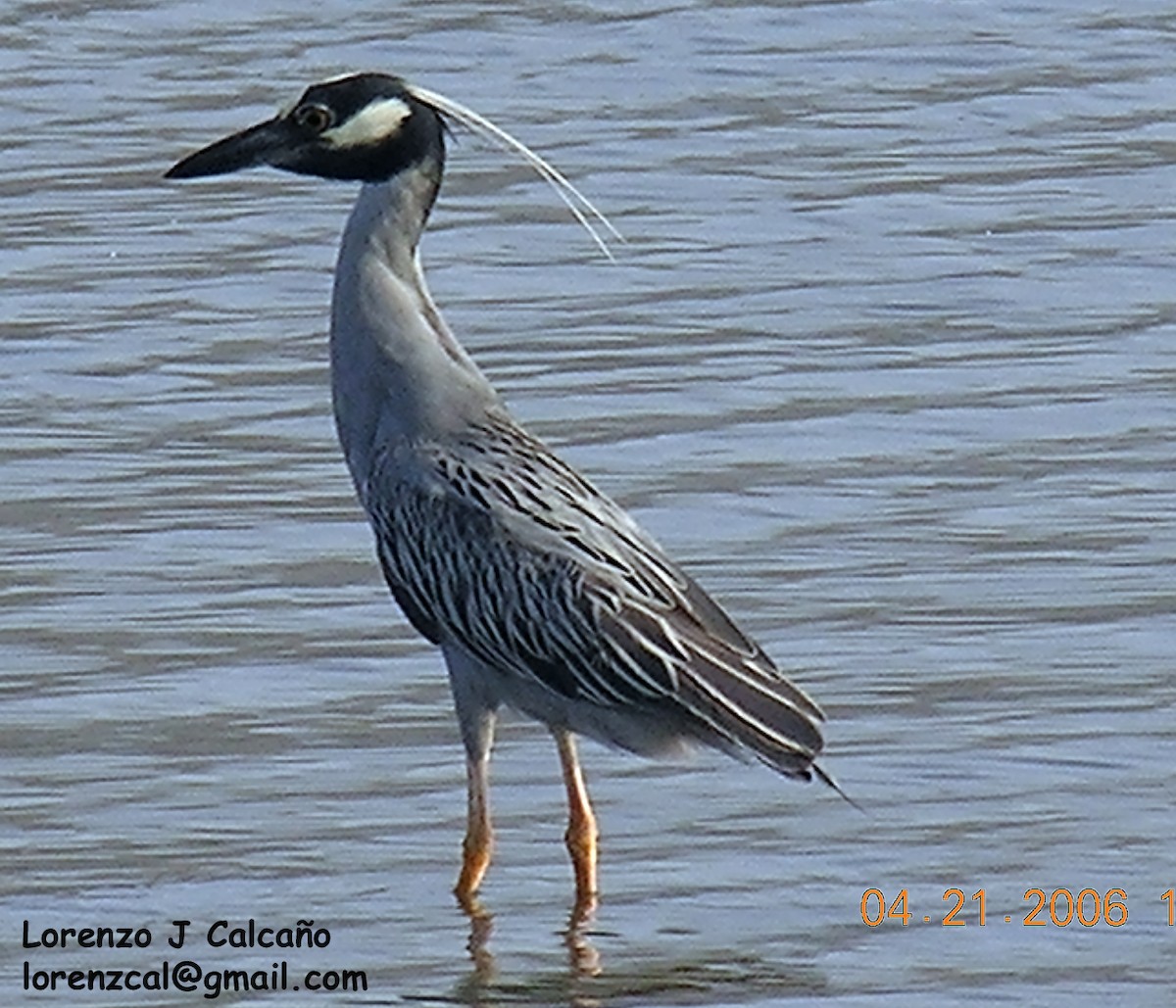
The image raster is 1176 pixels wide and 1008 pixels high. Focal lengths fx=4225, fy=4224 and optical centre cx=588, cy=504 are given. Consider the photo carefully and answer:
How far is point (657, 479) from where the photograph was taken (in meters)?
10.2

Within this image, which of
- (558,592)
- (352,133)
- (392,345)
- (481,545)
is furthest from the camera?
(352,133)

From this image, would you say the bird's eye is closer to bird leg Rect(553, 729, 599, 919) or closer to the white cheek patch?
the white cheek patch

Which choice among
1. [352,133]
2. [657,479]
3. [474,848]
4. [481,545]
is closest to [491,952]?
[474,848]

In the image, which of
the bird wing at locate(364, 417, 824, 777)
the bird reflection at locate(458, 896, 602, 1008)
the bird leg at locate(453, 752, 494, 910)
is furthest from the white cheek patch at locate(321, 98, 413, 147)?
the bird reflection at locate(458, 896, 602, 1008)

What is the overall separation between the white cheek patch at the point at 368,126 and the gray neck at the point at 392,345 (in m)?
0.10

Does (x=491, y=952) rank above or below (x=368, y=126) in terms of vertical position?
below

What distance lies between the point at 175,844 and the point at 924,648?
1.84 m

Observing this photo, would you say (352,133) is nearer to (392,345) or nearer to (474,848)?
(392,345)

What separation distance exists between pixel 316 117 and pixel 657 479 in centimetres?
191

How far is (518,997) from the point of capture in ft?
24.8

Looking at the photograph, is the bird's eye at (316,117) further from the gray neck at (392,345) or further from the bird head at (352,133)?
the gray neck at (392,345)

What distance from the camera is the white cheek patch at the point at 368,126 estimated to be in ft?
28.3

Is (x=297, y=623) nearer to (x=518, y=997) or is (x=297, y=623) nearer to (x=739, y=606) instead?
(x=739, y=606)

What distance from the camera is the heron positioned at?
8.00 m
